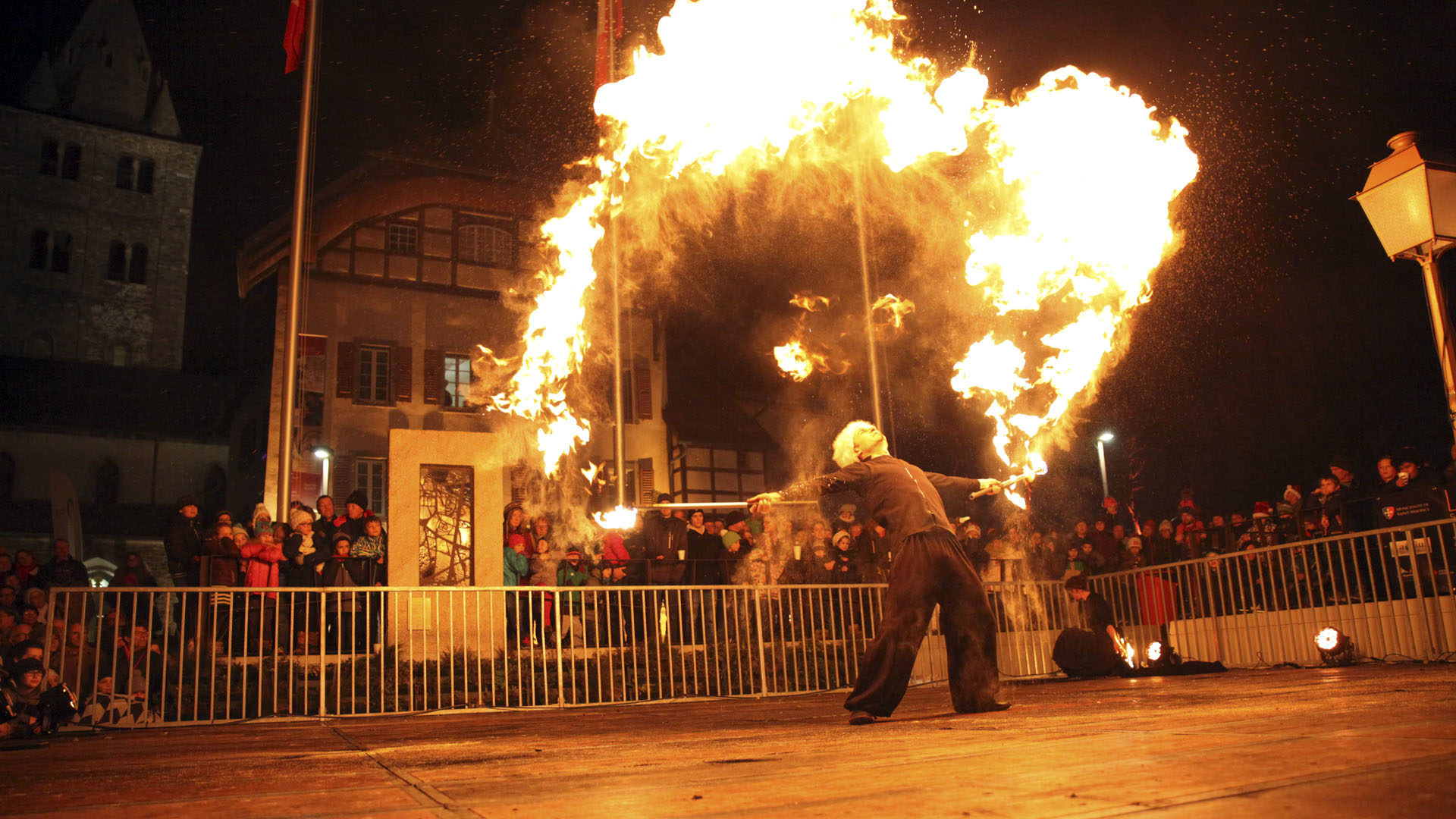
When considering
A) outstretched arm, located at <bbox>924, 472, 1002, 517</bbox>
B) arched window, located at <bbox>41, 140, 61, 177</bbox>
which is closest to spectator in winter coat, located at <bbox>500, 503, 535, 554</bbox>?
outstretched arm, located at <bbox>924, 472, 1002, 517</bbox>

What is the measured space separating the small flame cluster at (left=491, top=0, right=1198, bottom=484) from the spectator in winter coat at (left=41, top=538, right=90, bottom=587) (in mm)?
9240

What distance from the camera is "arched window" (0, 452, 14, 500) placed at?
4138cm

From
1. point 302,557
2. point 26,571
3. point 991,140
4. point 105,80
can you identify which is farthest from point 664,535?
point 105,80

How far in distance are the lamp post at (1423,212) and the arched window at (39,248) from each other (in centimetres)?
6119

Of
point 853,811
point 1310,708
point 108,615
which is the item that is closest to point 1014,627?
point 1310,708

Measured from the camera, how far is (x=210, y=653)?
31.8ft

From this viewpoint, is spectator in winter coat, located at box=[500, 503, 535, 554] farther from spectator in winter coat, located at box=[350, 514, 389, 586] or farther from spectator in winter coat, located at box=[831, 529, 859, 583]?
spectator in winter coat, located at box=[831, 529, 859, 583]

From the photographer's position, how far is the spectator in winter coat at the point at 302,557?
11.4 metres

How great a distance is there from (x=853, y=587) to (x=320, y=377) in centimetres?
1708

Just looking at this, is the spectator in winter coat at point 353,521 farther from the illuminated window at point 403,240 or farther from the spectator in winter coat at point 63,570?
the illuminated window at point 403,240

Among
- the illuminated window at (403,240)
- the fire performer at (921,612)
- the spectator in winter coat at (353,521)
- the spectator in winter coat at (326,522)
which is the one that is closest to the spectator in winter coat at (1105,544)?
the fire performer at (921,612)

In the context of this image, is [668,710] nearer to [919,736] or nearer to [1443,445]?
[919,736]

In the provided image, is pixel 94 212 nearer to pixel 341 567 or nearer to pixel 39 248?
pixel 39 248

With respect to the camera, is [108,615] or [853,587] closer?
[108,615]
